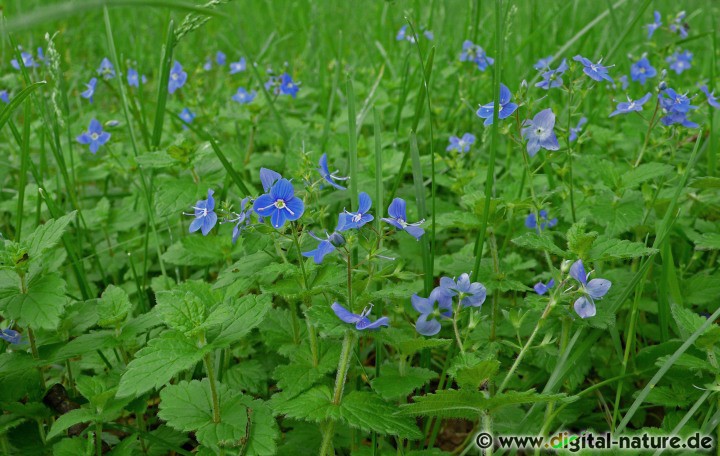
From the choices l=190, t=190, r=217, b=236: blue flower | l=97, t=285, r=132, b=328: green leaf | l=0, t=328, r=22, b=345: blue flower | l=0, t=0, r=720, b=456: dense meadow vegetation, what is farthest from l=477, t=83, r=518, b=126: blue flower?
l=0, t=328, r=22, b=345: blue flower

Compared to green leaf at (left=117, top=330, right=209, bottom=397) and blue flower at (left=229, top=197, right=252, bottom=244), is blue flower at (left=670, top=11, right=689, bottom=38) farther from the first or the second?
green leaf at (left=117, top=330, right=209, bottom=397)

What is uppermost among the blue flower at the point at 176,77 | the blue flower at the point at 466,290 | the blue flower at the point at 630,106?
the blue flower at the point at 176,77

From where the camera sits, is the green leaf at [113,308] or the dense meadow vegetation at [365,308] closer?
the dense meadow vegetation at [365,308]

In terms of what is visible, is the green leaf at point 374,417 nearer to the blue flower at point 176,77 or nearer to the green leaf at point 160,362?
the green leaf at point 160,362

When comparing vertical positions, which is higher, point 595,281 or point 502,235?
point 595,281

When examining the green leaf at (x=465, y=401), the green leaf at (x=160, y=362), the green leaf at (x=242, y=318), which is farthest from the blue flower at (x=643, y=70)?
the green leaf at (x=160, y=362)

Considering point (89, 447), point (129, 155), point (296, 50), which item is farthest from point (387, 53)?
point (89, 447)

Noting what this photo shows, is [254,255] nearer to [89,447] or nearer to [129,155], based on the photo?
[89,447]
